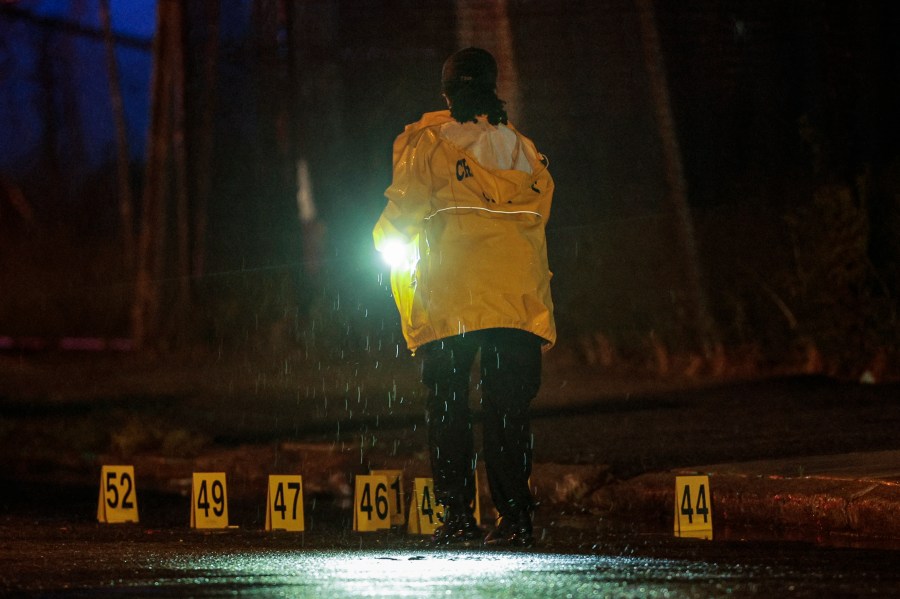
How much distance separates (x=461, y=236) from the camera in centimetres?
588

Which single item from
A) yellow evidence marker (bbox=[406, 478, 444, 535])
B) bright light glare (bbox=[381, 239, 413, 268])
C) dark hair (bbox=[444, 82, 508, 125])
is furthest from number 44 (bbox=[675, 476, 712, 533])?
dark hair (bbox=[444, 82, 508, 125])

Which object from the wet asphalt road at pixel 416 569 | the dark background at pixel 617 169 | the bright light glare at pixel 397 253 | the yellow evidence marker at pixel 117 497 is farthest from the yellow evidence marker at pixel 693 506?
the dark background at pixel 617 169

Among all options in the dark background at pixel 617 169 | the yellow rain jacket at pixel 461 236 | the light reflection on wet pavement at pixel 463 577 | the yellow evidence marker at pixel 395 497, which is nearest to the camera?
the light reflection on wet pavement at pixel 463 577

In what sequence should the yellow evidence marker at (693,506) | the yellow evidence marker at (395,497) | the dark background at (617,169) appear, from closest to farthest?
the yellow evidence marker at (693,506) → the yellow evidence marker at (395,497) → the dark background at (617,169)

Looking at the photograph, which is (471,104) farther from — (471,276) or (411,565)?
(411,565)

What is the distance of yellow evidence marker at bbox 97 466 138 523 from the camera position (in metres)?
7.33

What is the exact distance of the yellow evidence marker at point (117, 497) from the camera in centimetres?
733

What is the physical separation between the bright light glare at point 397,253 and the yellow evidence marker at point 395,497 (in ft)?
4.20

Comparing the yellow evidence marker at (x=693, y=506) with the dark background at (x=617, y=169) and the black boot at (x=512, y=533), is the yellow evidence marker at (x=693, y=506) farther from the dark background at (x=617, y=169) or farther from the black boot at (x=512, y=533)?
the dark background at (x=617, y=169)

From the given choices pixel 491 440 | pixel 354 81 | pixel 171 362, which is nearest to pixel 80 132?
pixel 354 81

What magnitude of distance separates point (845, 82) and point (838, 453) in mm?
6381

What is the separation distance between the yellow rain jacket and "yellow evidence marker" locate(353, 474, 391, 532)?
3.76 ft

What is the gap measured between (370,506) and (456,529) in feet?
3.48

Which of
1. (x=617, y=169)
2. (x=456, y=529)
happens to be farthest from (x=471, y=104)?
(x=617, y=169)
